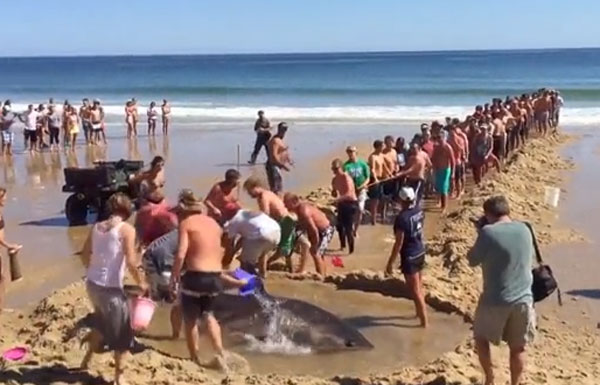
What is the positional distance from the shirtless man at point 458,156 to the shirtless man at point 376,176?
7.32ft

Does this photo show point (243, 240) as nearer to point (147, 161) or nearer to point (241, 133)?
point (147, 161)

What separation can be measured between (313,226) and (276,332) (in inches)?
91.6

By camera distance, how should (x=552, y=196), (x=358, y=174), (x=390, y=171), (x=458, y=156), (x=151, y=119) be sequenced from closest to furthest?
(x=358, y=174) < (x=390, y=171) < (x=458, y=156) < (x=552, y=196) < (x=151, y=119)

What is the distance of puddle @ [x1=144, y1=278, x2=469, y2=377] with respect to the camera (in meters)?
8.19

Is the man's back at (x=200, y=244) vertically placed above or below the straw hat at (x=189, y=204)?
below

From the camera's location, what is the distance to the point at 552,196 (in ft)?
55.6

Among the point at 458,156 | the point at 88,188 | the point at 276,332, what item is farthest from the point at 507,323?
the point at 458,156

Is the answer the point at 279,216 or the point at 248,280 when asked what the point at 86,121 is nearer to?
the point at 279,216

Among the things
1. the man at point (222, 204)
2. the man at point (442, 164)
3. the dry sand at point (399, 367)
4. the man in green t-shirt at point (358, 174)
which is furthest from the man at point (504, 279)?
the man at point (442, 164)

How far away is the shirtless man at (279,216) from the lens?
9.88 m

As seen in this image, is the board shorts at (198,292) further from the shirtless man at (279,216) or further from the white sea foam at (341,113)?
the white sea foam at (341,113)

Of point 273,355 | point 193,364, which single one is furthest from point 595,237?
point 193,364

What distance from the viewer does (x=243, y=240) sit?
30.4 ft

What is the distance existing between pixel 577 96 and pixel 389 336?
44450mm
